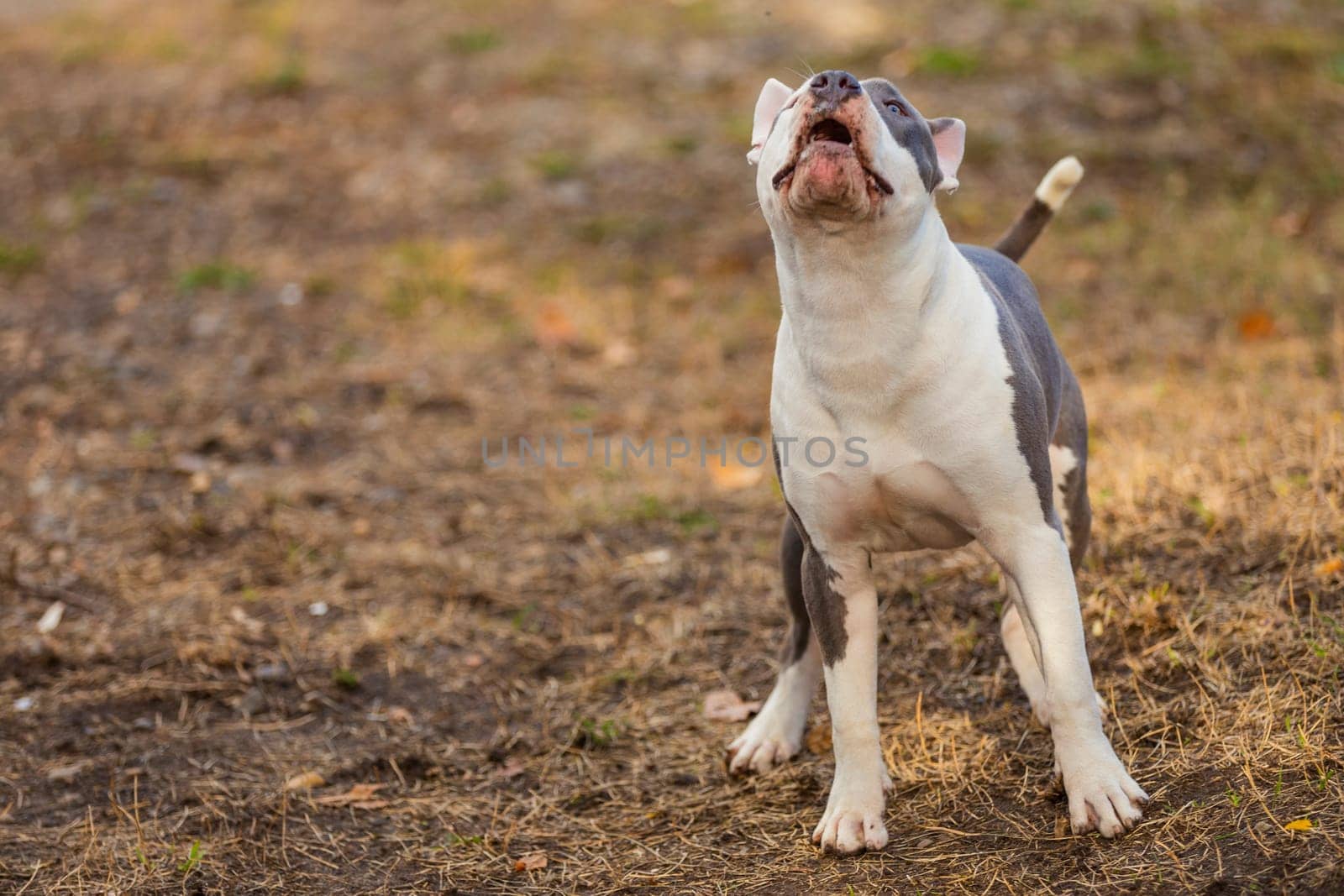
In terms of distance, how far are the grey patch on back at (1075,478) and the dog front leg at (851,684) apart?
63 centimetres

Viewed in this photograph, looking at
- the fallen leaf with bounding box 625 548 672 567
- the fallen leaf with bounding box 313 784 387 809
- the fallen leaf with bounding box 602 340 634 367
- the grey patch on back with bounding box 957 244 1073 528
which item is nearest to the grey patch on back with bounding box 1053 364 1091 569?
the grey patch on back with bounding box 957 244 1073 528

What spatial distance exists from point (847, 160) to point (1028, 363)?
0.74m

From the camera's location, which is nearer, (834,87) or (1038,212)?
(834,87)

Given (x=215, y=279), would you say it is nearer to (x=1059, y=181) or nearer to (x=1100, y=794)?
(x=1059, y=181)

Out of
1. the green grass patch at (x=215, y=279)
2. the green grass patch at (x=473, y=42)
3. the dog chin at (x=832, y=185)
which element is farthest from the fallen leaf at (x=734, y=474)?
the green grass patch at (x=473, y=42)

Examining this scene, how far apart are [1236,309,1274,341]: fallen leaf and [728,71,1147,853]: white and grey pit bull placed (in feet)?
11.7

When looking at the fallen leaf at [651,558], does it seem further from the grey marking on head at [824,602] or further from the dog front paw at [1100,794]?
the dog front paw at [1100,794]

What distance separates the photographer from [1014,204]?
7.85 metres

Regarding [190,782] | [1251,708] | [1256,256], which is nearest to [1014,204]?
[1256,256]

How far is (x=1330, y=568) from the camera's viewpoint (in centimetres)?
371

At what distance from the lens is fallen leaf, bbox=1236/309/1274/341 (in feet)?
20.4

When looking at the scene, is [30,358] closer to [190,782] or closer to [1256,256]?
[190,782]

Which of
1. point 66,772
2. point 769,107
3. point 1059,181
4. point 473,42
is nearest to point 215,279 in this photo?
point 473,42

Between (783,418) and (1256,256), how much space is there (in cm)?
486
